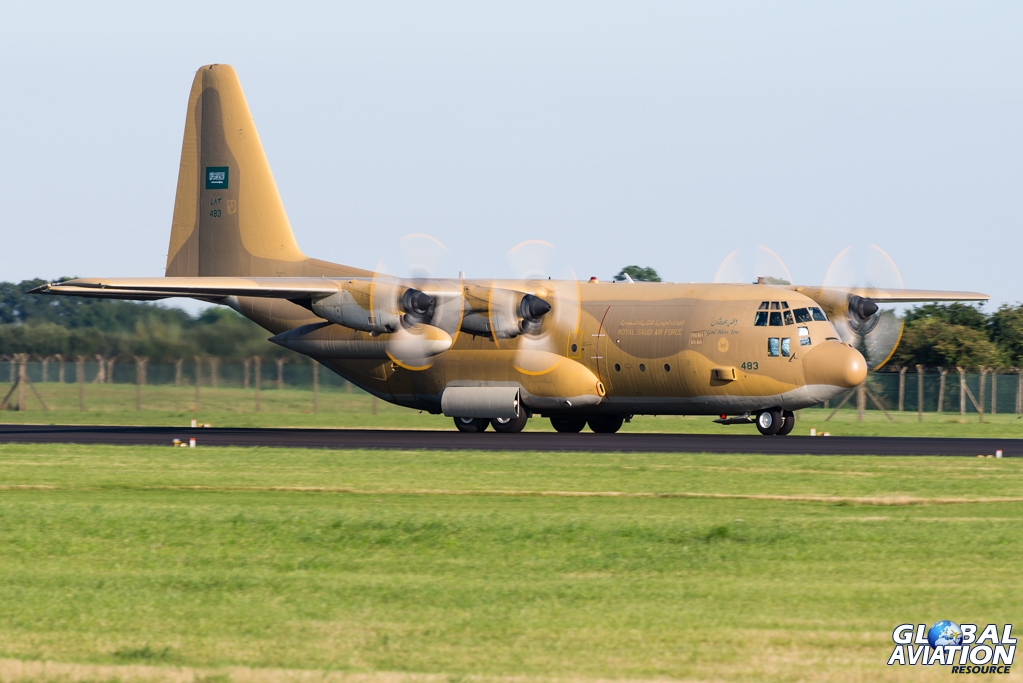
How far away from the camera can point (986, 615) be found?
10219mm

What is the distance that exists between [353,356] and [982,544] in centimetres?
2562

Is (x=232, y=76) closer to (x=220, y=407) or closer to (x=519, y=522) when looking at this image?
(x=220, y=407)

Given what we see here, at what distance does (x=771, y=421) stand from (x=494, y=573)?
74.6 ft

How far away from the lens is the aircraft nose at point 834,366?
3234 centimetres

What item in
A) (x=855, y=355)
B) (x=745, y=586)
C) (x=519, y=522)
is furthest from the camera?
(x=855, y=355)

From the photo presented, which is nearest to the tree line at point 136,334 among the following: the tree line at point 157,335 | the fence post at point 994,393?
the tree line at point 157,335

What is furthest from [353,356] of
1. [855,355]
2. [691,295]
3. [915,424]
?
[915,424]

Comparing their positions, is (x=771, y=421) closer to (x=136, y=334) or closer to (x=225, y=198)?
(x=225, y=198)

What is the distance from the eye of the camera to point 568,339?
35781 millimetres

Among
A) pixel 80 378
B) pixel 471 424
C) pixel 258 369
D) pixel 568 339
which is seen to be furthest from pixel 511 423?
pixel 80 378

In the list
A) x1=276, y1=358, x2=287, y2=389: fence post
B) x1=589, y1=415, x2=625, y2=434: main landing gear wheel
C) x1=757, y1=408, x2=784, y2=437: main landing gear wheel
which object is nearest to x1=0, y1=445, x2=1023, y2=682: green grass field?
x1=757, y1=408, x2=784, y2=437: main landing gear wheel

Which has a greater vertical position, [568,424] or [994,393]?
[994,393]

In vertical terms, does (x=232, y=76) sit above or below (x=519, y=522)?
above

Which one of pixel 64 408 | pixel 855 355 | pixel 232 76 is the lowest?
pixel 64 408
